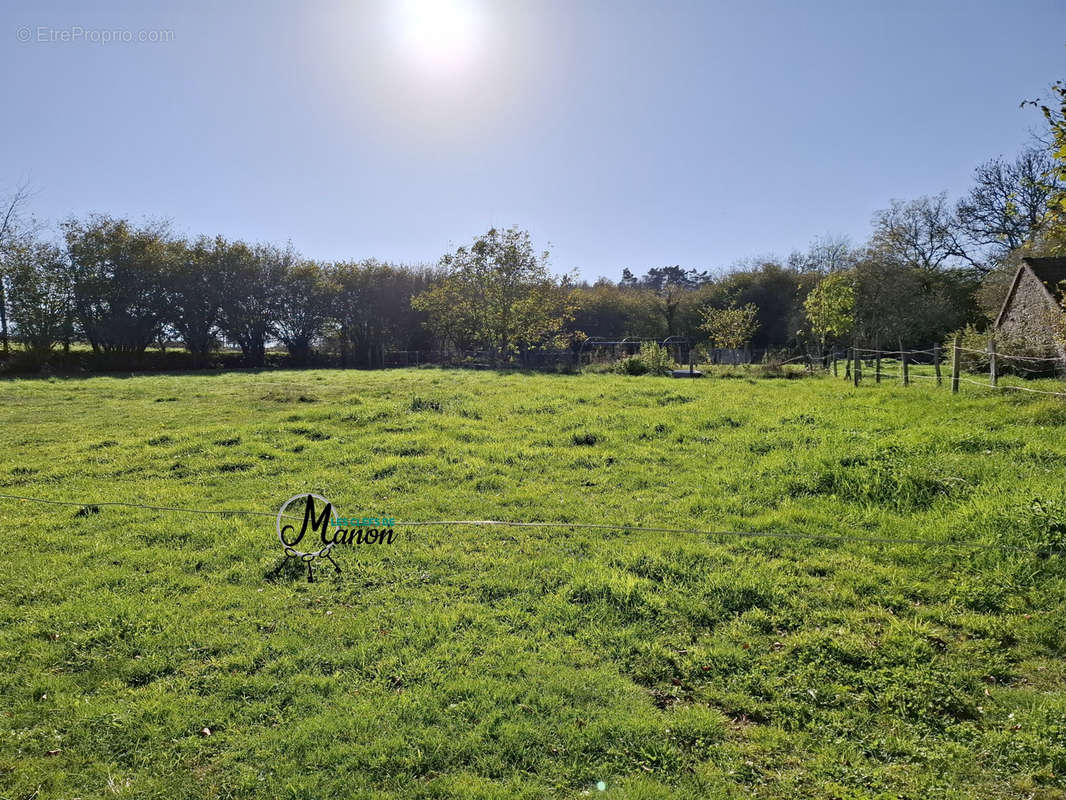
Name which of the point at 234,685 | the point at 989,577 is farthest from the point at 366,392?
the point at 989,577

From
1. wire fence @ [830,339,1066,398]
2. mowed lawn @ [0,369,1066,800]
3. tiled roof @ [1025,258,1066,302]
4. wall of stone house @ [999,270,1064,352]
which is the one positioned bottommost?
mowed lawn @ [0,369,1066,800]

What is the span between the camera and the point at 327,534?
6203mm

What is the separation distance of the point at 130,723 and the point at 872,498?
24.2 ft

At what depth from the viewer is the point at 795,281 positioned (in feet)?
143

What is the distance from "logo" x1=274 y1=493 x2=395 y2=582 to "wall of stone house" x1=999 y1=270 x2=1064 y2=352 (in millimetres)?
20626

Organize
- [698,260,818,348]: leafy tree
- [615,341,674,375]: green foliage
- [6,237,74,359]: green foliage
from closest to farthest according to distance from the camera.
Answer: [615,341,674,375]: green foliage < [6,237,74,359]: green foliage < [698,260,818,348]: leafy tree

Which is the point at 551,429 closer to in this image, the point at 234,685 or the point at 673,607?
the point at 673,607

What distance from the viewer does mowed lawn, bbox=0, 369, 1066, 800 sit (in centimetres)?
298

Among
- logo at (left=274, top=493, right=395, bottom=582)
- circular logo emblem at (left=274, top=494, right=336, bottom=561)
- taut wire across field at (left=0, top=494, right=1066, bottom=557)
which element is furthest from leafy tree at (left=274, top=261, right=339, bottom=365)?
logo at (left=274, top=493, right=395, bottom=582)

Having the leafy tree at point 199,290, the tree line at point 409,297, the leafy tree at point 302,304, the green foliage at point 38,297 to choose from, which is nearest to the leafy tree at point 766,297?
the tree line at point 409,297

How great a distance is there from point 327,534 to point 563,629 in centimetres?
317

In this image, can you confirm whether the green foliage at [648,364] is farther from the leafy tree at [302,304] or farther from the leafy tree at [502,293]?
the leafy tree at [302,304]

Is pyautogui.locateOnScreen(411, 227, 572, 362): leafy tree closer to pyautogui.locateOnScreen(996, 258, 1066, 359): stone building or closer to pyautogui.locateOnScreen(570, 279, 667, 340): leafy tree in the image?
pyautogui.locateOnScreen(570, 279, 667, 340): leafy tree

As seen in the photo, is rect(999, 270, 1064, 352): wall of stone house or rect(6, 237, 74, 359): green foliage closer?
rect(999, 270, 1064, 352): wall of stone house
